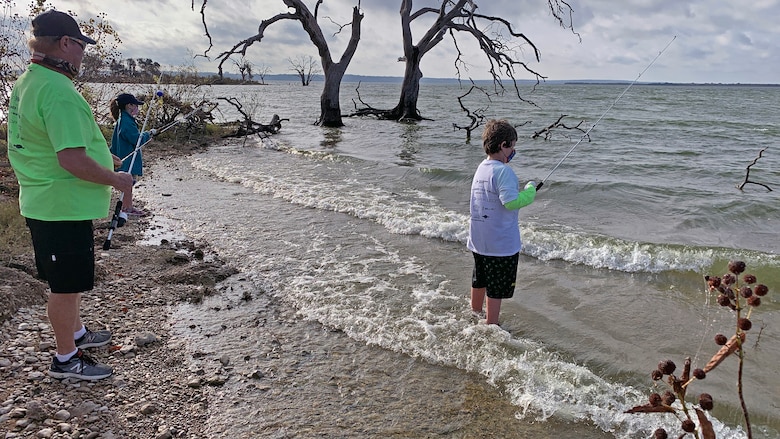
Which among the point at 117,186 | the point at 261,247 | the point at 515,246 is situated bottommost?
the point at 261,247

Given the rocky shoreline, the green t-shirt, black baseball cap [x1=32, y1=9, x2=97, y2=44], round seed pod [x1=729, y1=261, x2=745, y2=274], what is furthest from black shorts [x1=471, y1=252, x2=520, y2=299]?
black baseball cap [x1=32, y1=9, x2=97, y2=44]

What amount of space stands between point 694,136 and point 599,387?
20985 millimetres

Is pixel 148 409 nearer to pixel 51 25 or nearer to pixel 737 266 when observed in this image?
pixel 51 25

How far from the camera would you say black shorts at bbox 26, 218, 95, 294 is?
10.2ft

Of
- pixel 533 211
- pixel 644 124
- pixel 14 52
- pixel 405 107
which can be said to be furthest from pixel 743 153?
pixel 14 52

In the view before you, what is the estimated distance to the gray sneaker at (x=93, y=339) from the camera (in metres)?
3.88

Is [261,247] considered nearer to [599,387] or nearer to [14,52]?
[599,387]

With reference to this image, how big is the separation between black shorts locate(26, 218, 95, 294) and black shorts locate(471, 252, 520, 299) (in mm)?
3018

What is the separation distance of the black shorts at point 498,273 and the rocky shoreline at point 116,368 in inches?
89.4

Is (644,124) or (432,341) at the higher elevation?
(644,124)

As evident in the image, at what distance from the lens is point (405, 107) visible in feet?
89.6

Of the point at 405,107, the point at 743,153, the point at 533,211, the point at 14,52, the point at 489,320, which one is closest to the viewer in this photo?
the point at 489,320

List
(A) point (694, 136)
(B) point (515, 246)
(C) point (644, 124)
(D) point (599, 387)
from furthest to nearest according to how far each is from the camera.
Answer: (C) point (644, 124) → (A) point (694, 136) → (B) point (515, 246) → (D) point (599, 387)

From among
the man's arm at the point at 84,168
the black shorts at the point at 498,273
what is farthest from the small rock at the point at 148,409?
the black shorts at the point at 498,273
